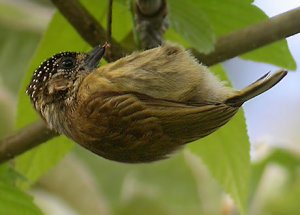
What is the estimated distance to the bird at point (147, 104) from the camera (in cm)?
125

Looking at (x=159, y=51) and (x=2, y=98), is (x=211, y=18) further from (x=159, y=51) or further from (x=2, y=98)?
(x=2, y=98)

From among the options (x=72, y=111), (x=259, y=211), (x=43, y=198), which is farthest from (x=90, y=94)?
(x=259, y=211)

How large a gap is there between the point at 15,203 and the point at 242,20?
1.43 ft

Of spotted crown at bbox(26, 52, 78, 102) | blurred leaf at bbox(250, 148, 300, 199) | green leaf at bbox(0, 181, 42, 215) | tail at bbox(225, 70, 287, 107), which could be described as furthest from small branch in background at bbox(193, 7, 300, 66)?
blurred leaf at bbox(250, 148, 300, 199)

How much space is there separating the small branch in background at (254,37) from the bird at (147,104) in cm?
3

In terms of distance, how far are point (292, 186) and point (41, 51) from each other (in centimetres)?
75

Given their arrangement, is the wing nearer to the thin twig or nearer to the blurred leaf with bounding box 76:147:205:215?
the thin twig

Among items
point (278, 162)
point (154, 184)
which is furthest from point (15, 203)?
point (154, 184)

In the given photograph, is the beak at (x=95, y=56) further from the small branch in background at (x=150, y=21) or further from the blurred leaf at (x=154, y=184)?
the blurred leaf at (x=154, y=184)

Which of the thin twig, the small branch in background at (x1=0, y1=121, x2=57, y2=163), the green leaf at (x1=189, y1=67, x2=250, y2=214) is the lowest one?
the green leaf at (x1=189, y1=67, x2=250, y2=214)

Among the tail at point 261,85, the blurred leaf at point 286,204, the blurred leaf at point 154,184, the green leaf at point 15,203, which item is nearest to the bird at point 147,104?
the tail at point 261,85

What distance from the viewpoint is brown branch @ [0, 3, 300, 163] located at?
1.29 meters

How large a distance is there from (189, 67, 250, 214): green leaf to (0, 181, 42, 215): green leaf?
33 cm

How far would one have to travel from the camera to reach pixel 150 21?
1.33 metres
